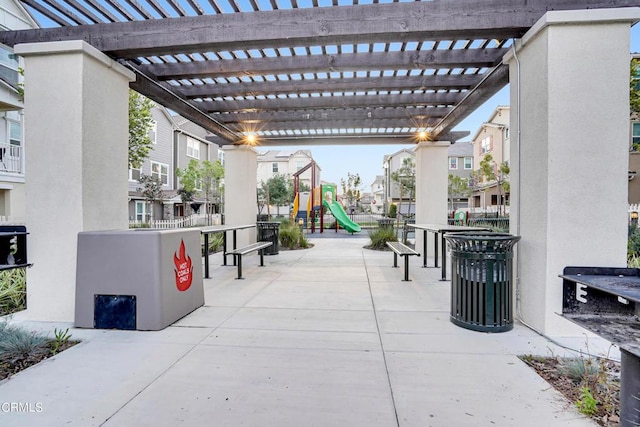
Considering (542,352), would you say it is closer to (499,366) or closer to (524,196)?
(499,366)

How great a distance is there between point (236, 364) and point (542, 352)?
3.00m

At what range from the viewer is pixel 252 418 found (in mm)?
2211

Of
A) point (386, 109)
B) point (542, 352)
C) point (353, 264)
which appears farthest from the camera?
point (353, 264)

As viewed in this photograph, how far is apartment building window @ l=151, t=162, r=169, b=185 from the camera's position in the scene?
71.3 feet

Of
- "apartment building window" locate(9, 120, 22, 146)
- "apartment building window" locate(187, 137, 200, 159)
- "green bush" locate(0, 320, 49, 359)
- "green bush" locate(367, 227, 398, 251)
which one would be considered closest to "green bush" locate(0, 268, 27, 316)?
"green bush" locate(0, 320, 49, 359)

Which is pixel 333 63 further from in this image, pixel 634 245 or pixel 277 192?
pixel 277 192

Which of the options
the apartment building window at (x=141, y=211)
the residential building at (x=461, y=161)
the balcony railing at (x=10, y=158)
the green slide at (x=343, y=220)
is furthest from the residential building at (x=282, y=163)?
the balcony railing at (x=10, y=158)

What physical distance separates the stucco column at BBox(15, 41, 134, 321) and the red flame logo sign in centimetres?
118

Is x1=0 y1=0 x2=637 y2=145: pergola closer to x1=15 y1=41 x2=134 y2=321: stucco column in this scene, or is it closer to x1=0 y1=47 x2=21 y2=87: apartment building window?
x1=15 y1=41 x2=134 y2=321: stucco column

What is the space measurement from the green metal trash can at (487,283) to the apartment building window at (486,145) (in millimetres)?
27817

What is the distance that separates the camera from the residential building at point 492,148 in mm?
25916

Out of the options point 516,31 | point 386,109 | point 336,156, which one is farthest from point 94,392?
point 336,156

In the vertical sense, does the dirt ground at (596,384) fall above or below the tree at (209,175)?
below

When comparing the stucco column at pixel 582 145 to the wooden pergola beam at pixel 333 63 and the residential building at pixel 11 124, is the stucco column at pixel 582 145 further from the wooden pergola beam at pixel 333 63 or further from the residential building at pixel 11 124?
the residential building at pixel 11 124
